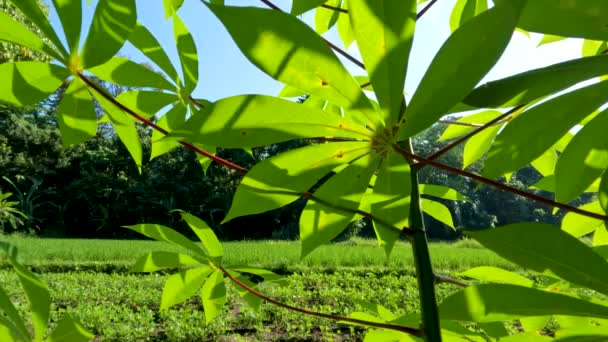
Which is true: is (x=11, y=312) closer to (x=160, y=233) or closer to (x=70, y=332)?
(x=70, y=332)

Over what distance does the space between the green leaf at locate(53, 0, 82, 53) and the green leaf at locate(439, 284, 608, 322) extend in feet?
0.93

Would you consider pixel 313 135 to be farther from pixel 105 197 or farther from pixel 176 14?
pixel 105 197

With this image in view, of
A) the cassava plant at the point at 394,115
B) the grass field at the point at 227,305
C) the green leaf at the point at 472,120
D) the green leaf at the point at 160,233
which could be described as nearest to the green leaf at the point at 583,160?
the cassava plant at the point at 394,115

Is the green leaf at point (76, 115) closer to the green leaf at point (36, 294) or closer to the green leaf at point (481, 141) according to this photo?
the green leaf at point (36, 294)

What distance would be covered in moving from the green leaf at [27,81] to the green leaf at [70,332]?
0.46 ft

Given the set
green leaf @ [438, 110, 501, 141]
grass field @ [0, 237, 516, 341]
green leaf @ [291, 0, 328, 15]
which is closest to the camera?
green leaf @ [291, 0, 328, 15]

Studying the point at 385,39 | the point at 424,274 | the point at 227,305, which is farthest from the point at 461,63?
the point at 227,305

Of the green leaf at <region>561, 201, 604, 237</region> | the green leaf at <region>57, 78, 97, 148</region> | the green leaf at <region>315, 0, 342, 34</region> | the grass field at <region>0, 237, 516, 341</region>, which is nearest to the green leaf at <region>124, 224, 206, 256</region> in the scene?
the green leaf at <region>57, 78, 97, 148</region>

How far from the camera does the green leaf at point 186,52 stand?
401 millimetres

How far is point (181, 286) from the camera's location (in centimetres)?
52

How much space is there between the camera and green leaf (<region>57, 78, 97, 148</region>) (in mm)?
343

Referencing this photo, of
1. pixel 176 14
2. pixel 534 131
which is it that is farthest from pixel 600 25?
pixel 176 14

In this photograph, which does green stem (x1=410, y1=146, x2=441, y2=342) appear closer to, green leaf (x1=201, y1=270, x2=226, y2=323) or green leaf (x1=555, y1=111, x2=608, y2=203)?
green leaf (x1=555, y1=111, x2=608, y2=203)

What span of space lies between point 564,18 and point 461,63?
0.07 metres
